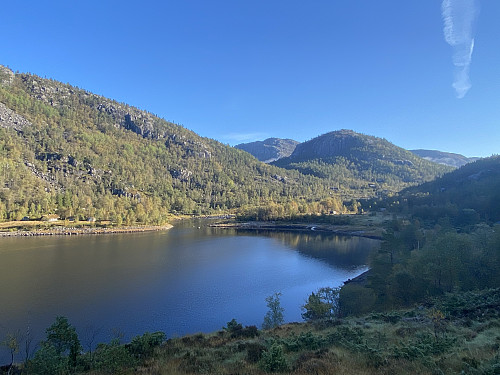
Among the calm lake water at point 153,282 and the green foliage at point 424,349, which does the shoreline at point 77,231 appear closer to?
the calm lake water at point 153,282

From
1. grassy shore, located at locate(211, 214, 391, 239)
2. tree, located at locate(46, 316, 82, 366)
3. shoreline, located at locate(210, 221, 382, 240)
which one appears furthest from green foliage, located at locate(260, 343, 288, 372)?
grassy shore, located at locate(211, 214, 391, 239)

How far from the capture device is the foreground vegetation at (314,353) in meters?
11.1

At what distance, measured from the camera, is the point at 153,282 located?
48.1m

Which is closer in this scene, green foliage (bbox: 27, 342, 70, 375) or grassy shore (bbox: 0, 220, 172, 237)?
green foliage (bbox: 27, 342, 70, 375)

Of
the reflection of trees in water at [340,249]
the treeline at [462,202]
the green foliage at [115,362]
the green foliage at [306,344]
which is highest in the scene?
the treeline at [462,202]

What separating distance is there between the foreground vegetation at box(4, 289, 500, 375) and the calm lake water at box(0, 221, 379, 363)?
12.2m

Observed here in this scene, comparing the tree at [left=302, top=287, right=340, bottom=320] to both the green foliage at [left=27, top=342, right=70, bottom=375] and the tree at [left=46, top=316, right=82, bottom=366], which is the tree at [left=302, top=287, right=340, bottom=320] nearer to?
the tree at [left=46, top=316, right=82, bottom=366]

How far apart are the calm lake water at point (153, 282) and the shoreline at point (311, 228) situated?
82.5 ft

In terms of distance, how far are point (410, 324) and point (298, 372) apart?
1334 cm

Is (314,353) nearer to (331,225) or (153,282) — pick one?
(153,282)

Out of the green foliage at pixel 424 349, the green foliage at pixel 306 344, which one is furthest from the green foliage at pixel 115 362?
the green foliage at pixel 424 349

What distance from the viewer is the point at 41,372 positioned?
39.9 feet

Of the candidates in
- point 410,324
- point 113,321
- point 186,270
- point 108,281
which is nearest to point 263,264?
point 186,270

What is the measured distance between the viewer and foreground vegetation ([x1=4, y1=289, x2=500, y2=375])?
435 inches
